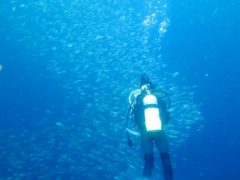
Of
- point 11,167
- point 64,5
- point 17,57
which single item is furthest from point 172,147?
point 64,5

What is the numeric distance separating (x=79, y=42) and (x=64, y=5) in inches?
135

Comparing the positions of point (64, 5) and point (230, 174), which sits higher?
point (64, 5)

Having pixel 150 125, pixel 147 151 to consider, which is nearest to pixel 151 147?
pixel 147 151

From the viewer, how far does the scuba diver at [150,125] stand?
6.41 metres

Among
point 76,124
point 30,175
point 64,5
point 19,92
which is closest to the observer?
point 30,175

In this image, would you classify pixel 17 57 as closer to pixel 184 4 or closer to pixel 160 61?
pixel 160 61

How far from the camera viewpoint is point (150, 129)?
6379 millimetres

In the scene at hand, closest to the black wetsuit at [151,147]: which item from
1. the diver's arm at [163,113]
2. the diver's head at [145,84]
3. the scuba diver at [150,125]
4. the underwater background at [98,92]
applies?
the scuba diver at [150,125]

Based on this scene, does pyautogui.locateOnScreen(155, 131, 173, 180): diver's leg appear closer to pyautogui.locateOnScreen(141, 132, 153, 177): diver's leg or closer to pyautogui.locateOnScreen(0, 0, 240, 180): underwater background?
pyautogui.locateOnScreen(141, 132, 153, 177): diver's leg

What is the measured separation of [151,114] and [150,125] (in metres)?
0.21

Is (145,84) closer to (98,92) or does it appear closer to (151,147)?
(151,147)

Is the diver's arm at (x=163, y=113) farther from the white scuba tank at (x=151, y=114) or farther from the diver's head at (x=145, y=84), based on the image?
the diver's head at (x=145, y=84)

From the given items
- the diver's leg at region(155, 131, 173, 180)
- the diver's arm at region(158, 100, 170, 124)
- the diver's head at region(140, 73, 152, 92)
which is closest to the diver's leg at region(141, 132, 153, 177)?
the diver's leg at region(155, 131, 173, 180)

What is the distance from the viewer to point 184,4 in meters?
33.7
